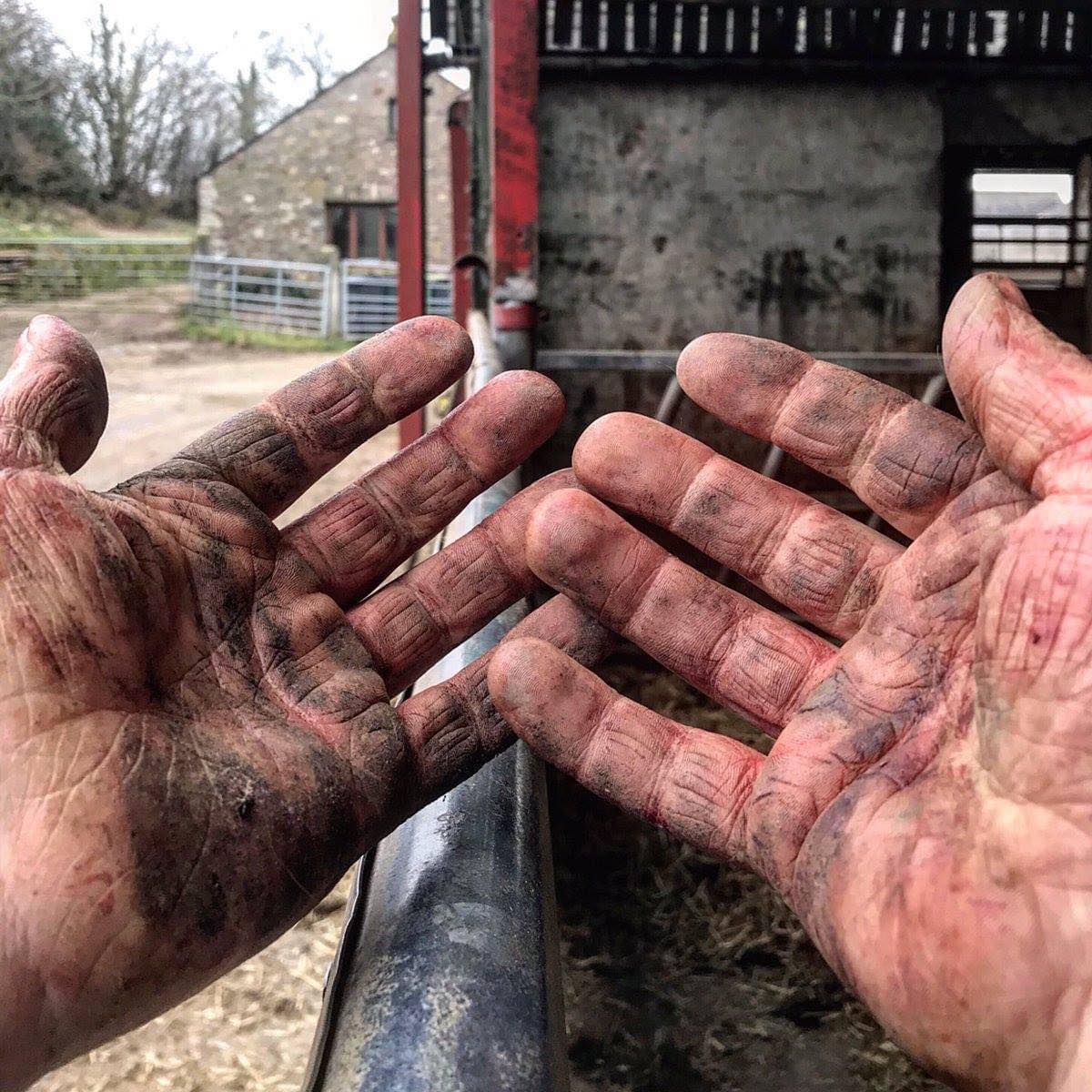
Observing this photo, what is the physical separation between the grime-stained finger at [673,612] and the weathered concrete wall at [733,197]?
9.42 ft

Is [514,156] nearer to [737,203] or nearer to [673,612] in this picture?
[737,203]

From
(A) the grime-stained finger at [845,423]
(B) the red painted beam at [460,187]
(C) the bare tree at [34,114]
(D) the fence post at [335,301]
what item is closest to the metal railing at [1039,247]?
(B) the red painted beam at [460,187]

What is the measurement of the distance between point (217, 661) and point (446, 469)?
0.49m

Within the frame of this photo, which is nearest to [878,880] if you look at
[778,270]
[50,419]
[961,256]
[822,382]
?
[822,382]

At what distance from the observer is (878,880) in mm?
1172

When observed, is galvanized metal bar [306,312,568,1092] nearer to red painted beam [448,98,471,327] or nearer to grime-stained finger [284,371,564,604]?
grime-stained finger [284,371,564,604]

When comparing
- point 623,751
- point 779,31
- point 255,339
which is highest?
point 779,31

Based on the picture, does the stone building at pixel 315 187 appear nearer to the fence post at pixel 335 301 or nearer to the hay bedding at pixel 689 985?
the fence post at pixel 335 301

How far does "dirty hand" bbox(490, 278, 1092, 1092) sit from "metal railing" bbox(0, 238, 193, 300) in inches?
368

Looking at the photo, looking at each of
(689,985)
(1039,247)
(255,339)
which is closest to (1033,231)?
(1039,247)

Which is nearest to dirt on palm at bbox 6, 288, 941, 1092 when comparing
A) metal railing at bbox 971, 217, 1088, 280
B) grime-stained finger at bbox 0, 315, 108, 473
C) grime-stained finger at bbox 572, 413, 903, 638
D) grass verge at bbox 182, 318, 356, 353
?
grime-stained finger at bbox 0, 315, 108, 473

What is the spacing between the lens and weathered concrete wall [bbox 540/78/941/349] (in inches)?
168

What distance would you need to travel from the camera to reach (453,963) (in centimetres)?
96

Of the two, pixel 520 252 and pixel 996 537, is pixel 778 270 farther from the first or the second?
pixel 996 537
